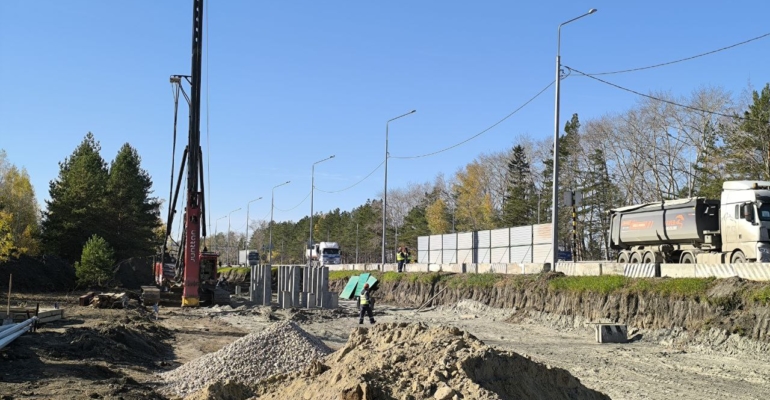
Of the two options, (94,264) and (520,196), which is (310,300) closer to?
(94,264)

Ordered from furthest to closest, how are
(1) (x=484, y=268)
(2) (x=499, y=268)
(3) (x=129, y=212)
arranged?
(3) (x=129, y=212), (1) (x=484, y=268), (2) (x=499, y=268)

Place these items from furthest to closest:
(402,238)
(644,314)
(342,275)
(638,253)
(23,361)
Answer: (402,238), (342,275), (638,253), (644,314), (23,361)

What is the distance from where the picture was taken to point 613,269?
24.5m

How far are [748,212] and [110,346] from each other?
20.0 meters

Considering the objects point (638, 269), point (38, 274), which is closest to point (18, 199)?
point (38, 274)

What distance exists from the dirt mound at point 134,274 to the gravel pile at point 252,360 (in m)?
37.3

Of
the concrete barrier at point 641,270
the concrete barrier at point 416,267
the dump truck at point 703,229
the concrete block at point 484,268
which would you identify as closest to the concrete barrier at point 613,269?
the concrete barrier at point 641,270

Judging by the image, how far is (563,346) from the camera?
19.2m

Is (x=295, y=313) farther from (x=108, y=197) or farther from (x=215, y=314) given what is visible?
(x=108, y=197)

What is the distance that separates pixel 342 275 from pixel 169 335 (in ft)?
107

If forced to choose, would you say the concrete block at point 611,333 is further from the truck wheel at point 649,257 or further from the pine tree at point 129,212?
the pine tree at point 129,212

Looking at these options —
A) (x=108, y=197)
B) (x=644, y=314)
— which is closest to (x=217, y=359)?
(x=644, y=314)

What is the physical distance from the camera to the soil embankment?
17.4 metres

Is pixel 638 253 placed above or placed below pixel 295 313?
above
